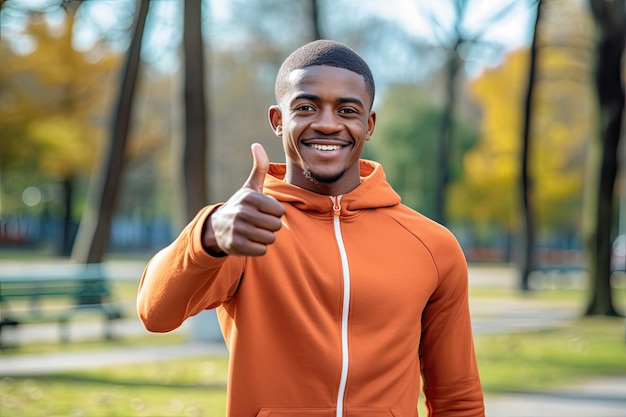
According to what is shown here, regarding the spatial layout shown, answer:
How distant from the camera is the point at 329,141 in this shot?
2.70m

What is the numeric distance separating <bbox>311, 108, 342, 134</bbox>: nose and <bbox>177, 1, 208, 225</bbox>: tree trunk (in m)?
10.5

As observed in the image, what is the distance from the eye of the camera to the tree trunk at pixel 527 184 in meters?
20.0

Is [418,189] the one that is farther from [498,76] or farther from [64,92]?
[64,92]

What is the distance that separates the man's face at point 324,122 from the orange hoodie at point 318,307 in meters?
0.07

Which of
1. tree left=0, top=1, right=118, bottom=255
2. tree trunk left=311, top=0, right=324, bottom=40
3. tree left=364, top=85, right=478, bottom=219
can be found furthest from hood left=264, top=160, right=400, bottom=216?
tree left=364, top=85, right=478, bottom=219

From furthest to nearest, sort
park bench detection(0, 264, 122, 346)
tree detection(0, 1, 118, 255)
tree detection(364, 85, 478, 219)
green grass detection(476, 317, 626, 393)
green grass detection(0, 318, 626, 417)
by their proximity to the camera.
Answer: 1. tree detection(364, 85, 478, 219)
2. tree detection(0, 1, 118, 255)
3. park bench detection(0, 264, 122, 346)
4. green grass detection(476, 317, 626, 393)
5. green grass detection(0, 318, 626, 417)

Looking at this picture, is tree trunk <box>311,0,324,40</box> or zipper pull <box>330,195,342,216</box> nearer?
zipper pull <box>330,195,342,216</box>

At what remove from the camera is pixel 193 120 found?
13188mm

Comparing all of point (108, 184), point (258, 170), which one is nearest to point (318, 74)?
point (258, 170)

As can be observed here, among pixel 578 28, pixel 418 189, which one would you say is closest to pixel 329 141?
pixel 578 28

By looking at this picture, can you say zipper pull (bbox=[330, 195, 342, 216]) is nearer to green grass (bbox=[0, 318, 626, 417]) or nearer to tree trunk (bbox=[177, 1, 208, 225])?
green grass (bbox=[0, 318, 626, 417])

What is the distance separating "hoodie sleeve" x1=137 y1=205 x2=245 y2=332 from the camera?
7.64 feet

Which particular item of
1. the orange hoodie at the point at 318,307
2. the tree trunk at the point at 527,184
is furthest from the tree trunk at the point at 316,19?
the orange hoodie at the point at 318,307

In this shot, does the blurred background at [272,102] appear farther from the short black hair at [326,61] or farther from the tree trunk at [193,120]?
the short black hair at [326,61]
